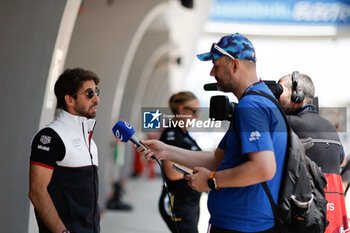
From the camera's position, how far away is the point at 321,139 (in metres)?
3.21

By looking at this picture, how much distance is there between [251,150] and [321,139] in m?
1.24

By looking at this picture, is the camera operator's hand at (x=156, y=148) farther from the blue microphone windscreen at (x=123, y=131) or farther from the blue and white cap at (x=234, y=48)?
the blue and white cap at (x=234, y=48)

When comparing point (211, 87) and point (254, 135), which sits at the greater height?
point (211, 87)

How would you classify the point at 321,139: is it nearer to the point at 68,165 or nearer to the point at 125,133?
the point at 125,133

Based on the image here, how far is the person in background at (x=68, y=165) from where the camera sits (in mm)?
2748

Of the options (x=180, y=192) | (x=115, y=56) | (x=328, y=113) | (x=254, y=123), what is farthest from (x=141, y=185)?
(x=254, y=123)

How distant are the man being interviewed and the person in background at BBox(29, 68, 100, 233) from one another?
2.75 feet

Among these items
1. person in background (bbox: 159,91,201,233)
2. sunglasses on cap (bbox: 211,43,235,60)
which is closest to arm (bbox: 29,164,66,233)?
sunglasses on cap (bbox: 211,43,235,60)

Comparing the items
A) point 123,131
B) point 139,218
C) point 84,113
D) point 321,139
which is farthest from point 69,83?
point 139,218

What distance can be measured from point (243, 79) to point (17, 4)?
2609 millimetres

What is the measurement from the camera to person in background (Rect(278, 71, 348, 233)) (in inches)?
126

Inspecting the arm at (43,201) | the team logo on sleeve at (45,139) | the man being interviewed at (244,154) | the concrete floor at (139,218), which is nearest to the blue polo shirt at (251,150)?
the man being interviewed at (244,154)

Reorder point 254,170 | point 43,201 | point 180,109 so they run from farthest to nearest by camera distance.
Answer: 1. point 180,109
2. point 43,201
3. point 254,170

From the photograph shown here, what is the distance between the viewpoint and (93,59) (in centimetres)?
802
